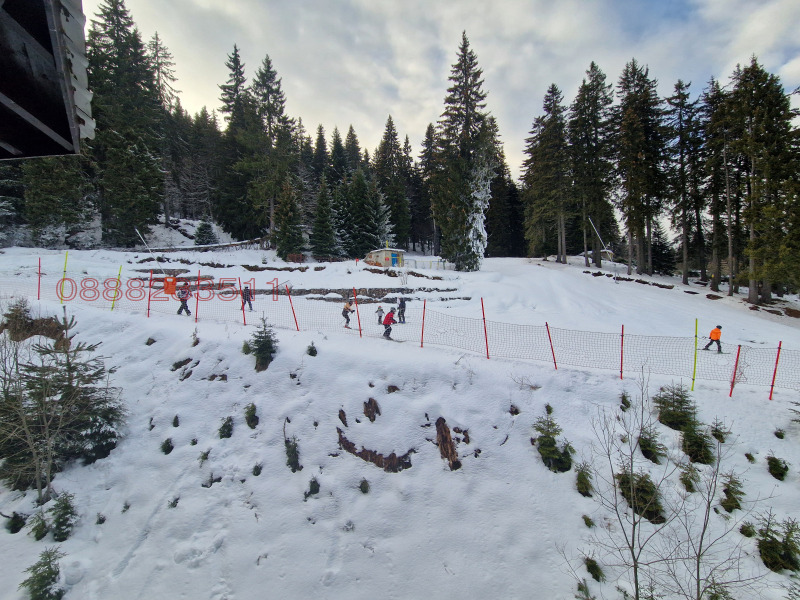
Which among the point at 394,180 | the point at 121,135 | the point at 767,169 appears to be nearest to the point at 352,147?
the point at 394,180

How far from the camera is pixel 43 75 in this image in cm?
233

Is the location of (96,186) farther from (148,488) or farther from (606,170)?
(606,170)

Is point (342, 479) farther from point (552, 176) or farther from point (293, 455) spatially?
point (552, 176)

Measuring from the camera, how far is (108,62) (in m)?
27.6

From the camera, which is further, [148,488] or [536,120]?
[536,120]

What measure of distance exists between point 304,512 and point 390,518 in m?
1.85

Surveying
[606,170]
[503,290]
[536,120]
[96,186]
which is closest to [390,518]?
[503,290]

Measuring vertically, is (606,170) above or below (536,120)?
below

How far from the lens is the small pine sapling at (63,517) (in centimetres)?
652

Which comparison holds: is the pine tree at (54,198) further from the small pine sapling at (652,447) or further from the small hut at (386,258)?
the small pine sapling at (652,447)

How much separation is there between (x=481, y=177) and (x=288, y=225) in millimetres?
16837

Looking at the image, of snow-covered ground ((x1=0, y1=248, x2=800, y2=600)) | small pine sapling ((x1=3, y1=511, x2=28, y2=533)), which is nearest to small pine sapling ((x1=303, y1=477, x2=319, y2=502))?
snow-covered ground ((x1=0, y1=248, x2=800, y2=600))

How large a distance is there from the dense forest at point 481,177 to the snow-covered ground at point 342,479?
1731 centimetres

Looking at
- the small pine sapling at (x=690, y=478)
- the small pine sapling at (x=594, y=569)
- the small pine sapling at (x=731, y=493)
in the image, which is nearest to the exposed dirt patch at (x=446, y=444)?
the small pine sapling at (x=594, y=569)
